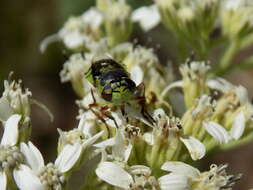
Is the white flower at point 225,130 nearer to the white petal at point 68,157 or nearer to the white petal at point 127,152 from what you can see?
the white petal at point 127,152

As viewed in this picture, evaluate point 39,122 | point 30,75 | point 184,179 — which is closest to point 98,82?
point 184,179

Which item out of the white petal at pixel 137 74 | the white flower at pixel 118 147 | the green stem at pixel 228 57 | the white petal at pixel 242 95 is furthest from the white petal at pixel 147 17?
the white flower at pixel 118 147

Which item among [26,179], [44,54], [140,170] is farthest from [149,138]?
[44,54]

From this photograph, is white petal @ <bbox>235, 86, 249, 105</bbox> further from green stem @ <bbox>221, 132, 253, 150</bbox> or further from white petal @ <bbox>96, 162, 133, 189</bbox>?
white petal @ <bbox>96, 162, 133, 189</bbox>

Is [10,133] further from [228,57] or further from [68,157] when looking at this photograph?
[228,57]

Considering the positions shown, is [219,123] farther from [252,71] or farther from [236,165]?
[252,71]

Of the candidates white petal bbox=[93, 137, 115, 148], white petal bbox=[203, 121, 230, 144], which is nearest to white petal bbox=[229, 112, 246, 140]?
white petal bbox=[203, 121, 230, 144]
